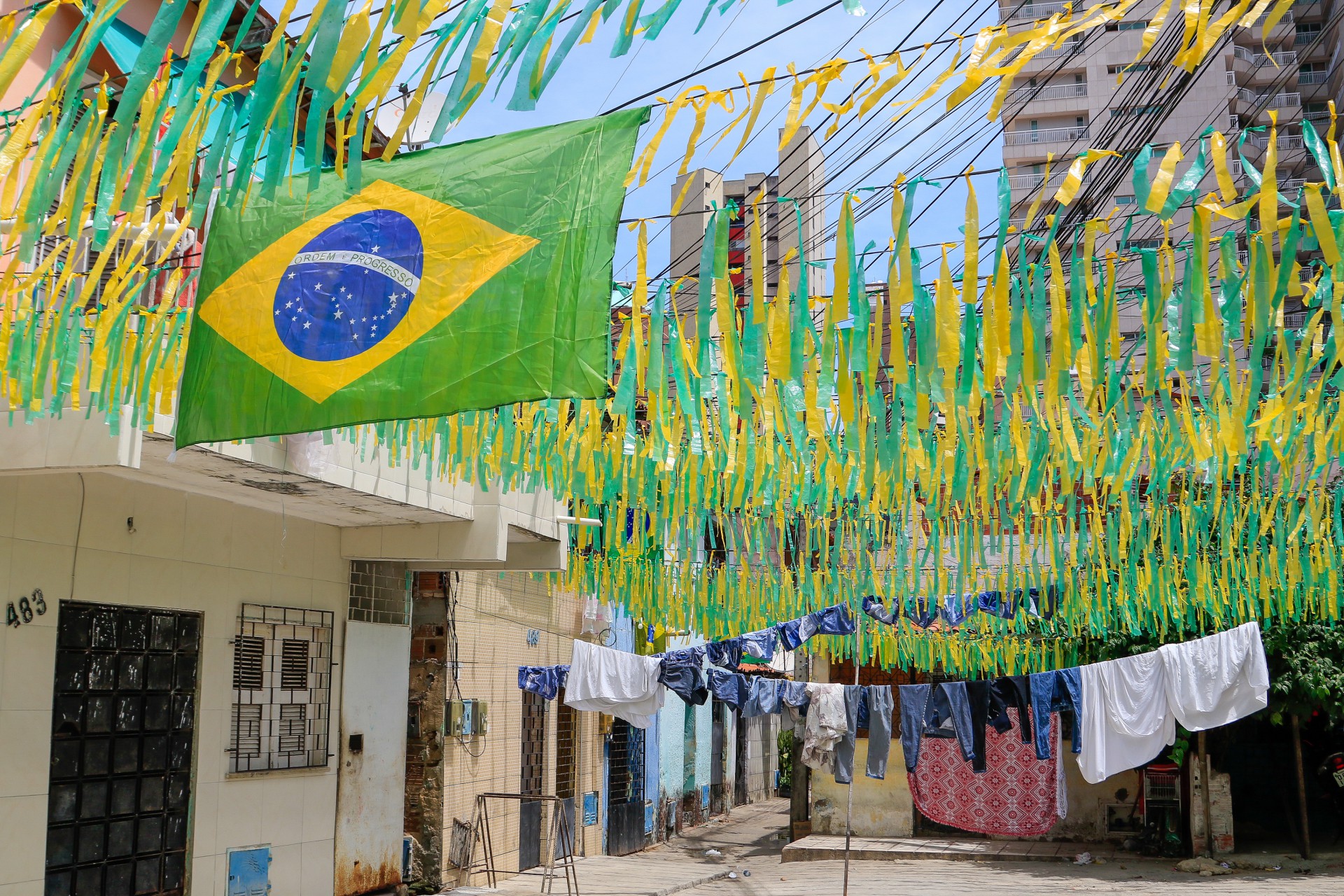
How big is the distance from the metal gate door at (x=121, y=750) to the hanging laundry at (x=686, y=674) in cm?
557

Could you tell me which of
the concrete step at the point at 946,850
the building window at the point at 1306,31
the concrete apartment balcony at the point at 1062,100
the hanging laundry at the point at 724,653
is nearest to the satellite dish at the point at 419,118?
the hanging laundry at the point at 724,653

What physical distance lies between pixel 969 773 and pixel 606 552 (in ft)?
25.7

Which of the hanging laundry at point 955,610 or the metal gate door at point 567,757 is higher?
the hanging laundry at point 955,610

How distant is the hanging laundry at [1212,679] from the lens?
12.5 m

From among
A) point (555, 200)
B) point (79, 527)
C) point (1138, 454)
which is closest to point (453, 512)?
point (79, 527)

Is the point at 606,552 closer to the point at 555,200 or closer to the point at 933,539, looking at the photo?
the point at 933,539

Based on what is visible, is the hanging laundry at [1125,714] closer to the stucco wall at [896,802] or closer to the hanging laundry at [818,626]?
the hanging laundry at [818,626]

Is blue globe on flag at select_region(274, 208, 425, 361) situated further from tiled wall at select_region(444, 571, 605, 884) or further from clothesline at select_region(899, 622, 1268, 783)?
clothesline at select_region(899, 622, 1268, 783)

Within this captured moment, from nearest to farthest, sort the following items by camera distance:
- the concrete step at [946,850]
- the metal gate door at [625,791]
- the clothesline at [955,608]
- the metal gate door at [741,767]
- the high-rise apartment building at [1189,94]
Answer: the clothesline at [955,608], the concrete step at [946,850], the metal gate door at [625,791], the metal gate door at [741,767], the high-rise apartment building at [1189,94]

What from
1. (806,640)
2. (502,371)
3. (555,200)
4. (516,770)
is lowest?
(516,770)

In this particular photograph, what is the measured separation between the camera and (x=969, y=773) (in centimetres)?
1853

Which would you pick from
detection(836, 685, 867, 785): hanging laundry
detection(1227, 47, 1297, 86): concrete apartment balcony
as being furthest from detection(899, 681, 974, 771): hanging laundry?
detection(1227, 47, 1297, 86): concrete apartment balcony

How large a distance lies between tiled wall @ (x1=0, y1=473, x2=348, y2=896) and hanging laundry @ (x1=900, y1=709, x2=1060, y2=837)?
35.7ft

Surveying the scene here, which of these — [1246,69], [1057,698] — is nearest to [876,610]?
[1057,698]
